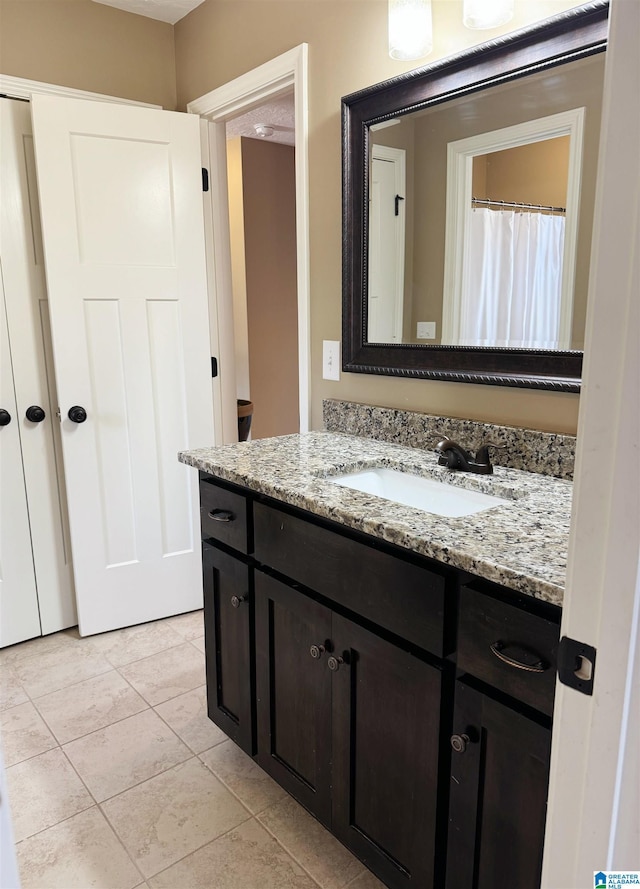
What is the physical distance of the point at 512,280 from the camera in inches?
61.9

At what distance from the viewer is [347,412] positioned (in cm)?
205

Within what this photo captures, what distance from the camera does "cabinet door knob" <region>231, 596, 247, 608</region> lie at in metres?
1.64

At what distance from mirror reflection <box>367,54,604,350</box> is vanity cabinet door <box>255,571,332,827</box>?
0.84 m

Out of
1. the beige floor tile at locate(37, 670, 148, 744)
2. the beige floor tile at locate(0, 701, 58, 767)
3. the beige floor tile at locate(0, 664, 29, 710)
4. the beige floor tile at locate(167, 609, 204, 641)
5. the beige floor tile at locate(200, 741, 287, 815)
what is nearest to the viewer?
the beige floor tile at locate(200, 741, 287, 815)

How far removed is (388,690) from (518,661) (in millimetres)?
355

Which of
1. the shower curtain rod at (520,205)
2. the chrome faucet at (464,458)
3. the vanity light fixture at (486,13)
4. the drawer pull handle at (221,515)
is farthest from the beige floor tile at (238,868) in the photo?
the vanity light fixture at (486,13)

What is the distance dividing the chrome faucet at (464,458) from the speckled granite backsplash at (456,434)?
38 mm

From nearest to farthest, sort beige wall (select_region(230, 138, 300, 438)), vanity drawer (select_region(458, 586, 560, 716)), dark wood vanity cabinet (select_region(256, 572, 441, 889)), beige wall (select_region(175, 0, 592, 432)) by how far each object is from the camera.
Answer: vanity drawer (select_region(458, 586, 560, 716)) → dark wood vanity cabinet (select_region(256, 572, 441, 889)) → beige wall (select_region(175, 0, 592, 432)) → beige wall (select_region(230, 138, 300, 438))

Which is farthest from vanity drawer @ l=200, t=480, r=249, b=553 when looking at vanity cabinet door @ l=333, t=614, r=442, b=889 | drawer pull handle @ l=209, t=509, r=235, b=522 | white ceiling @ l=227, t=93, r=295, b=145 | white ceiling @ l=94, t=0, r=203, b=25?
white ceiling @ l=227, t=93, r=295, b=145

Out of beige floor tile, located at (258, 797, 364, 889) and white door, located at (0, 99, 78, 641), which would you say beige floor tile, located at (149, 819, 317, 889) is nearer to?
beige floor tile, located at (258, 797, 364, 889)

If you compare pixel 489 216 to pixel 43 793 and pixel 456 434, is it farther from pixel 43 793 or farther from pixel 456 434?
pixel 43 793

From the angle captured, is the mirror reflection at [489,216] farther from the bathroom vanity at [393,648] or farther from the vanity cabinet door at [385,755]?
the vanity cabinet door at [385,755]

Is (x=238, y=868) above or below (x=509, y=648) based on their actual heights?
below

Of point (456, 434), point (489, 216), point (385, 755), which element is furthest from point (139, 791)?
point (489, 216)
